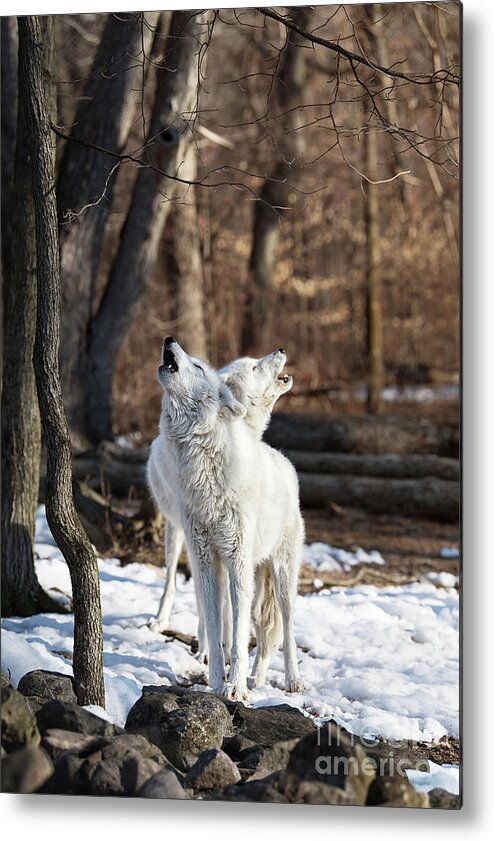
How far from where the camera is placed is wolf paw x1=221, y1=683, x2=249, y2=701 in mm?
4707

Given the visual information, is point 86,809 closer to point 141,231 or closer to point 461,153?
point 461,153

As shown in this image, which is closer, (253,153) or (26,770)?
(26,770)

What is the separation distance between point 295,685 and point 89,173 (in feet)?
11.6

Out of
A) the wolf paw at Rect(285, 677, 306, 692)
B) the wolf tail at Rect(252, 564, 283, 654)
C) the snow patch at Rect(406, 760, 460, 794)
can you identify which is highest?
the wolf tail at Rect(252, 564, 283, 654)

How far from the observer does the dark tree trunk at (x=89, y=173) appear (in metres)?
6.16

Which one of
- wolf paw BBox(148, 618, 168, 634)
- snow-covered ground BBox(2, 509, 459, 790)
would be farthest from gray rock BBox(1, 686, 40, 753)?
wolf paw BBox(148, 618, 168, 634)

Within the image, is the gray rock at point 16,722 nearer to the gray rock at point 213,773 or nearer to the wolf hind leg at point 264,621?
the gray rock at point 213,773

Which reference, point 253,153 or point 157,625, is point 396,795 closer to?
point 157,625

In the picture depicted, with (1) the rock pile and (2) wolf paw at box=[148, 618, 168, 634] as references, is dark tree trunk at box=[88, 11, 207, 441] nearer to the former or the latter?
(2) wolf paw at box=[148, 618, 168, 634]

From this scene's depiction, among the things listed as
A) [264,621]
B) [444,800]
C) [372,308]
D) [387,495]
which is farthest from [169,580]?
[372,308]

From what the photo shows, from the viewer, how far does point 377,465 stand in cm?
915

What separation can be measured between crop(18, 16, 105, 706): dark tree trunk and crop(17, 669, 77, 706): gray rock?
0.04 metres

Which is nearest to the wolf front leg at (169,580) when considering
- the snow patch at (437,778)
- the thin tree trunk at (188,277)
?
the snow patch at (437,778)

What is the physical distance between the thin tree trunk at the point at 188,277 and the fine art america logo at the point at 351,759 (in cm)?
822
